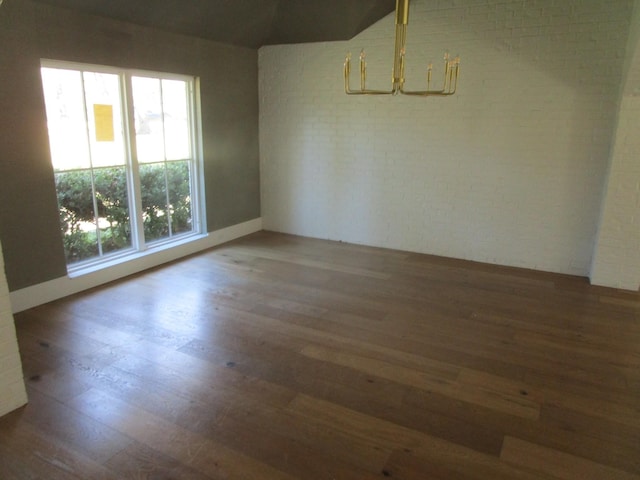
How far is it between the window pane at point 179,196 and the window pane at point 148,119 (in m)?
0.26

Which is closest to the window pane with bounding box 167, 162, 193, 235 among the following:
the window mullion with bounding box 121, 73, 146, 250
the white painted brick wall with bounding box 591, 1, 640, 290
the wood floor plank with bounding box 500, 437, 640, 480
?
the window mullion with bounding box 121, 73, 146, 250

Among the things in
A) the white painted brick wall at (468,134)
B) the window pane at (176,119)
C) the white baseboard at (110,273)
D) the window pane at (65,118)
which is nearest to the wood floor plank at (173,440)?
the white baseboard at (110,273)

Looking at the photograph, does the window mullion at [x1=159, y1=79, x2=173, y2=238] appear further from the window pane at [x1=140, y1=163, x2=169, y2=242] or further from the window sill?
the window sill

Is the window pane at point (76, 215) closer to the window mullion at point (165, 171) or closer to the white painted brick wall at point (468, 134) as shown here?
the window mullion at point (165, 171)

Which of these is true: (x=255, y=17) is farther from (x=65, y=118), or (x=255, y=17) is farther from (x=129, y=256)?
(x=129, y=256)

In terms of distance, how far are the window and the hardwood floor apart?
1.75ft

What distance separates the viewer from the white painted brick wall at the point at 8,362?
7.59 feet

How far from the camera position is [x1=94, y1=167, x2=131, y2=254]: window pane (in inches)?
165

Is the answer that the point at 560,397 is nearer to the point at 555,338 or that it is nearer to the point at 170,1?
the point at 555,338

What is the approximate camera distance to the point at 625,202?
13.3ft

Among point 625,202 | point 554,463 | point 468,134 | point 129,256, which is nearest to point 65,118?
point 129,256

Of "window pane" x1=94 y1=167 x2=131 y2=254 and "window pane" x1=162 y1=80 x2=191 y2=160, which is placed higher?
"window pane" x1=162 y1=80 x2=191 y2=160

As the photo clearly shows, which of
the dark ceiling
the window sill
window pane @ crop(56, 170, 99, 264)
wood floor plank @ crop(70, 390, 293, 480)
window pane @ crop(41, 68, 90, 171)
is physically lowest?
wood floor plank @ crop(70, 390, 293, 480)

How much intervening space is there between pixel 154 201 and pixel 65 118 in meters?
1.25
